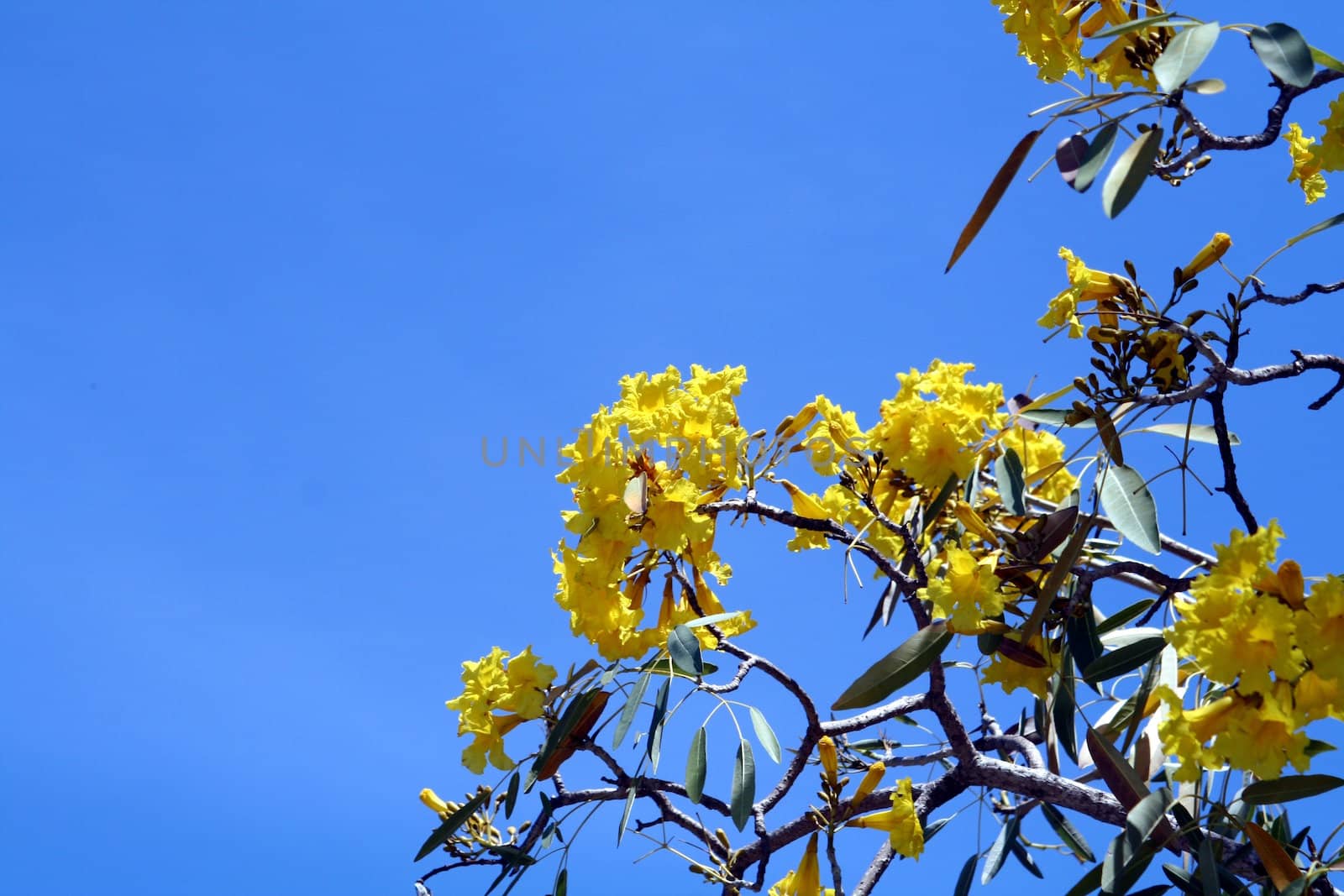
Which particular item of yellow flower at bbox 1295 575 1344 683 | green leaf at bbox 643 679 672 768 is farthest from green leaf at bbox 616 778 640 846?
yellow flower at bbox 1295 575 1344 683

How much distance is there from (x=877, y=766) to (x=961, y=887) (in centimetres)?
67

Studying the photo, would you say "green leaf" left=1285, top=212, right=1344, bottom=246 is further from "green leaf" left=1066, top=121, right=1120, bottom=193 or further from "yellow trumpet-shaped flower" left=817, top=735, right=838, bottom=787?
"yellow trumpet-shaped flower" left=817, top=735, right=838, bottom=787

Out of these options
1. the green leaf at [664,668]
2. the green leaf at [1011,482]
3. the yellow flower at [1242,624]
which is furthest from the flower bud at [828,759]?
the yellow flower at [1242,624]

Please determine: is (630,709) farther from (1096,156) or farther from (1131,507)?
(1096,156)

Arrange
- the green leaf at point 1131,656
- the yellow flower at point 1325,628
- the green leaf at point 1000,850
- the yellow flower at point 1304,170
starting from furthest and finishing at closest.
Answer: the green leaf at point 1000,850 < the yellow flower at point 1304,170 < the green leaf at point 1131,656 < the yellow flower at point 1325,628

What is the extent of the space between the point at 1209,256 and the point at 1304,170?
23.6 inches

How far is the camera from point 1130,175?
182 centimetres

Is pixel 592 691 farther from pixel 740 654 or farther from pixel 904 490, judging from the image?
pixel 904 490

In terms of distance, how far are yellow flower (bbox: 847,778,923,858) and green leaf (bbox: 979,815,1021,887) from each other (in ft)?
2.31

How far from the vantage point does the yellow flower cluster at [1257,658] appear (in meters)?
1.43

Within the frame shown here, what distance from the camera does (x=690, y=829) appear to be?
96.2 inches

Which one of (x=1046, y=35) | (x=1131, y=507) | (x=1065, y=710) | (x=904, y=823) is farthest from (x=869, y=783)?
(x=1046, y=35)

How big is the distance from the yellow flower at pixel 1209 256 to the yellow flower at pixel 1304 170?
57 centimetres

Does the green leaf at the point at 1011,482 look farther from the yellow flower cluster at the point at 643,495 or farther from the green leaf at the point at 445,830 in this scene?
the green leaf at the point at 445,830
